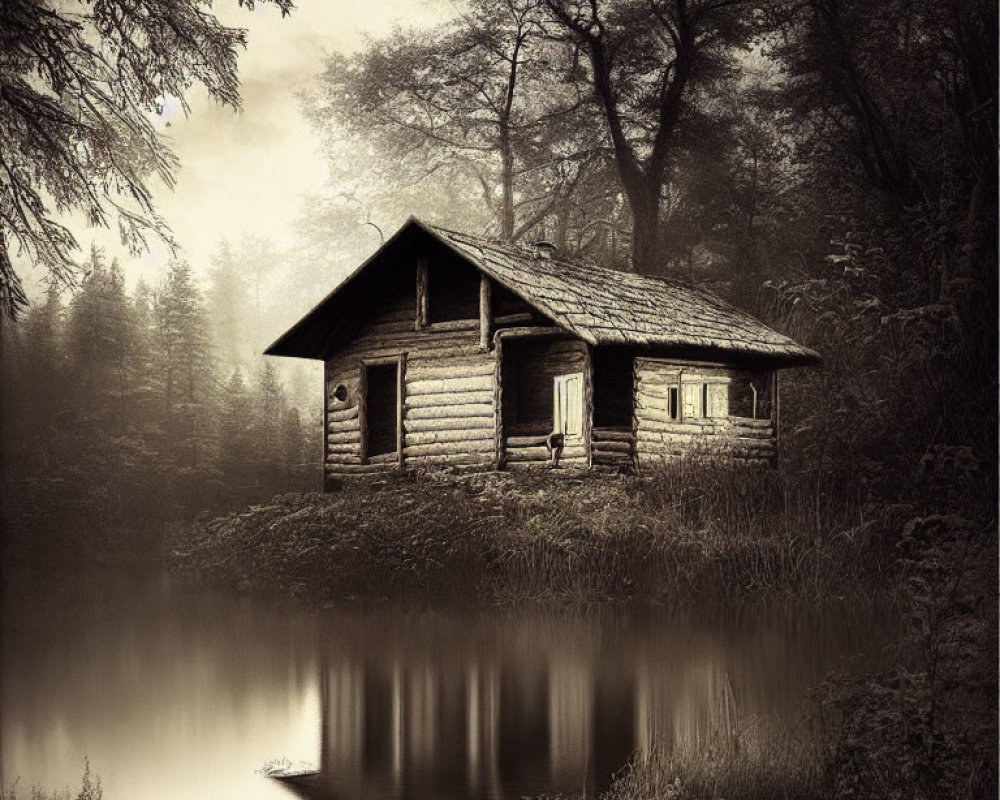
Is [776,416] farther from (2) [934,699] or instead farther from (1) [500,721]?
(1) [500,721]

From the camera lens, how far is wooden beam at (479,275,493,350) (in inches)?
349

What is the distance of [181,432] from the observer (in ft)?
19.7

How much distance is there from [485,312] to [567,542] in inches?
133

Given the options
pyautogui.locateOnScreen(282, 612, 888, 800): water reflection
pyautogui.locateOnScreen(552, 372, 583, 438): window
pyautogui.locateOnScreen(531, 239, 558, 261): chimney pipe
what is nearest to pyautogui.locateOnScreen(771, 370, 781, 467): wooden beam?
pyautogui.locateOnScreen(282, 612, 888, 800): water reflection

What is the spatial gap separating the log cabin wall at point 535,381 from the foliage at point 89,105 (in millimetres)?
3596

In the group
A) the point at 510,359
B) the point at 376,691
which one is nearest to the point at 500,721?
the point at 376,691

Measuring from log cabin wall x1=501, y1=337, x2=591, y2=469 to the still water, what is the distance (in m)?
3.55

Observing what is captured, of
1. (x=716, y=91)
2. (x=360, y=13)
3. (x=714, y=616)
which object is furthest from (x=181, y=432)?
(x=716, y=91)

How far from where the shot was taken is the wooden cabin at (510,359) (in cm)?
776

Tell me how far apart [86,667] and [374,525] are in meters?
2.02

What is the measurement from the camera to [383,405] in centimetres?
974

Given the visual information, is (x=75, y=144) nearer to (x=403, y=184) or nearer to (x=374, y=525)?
(x=403, y=184)

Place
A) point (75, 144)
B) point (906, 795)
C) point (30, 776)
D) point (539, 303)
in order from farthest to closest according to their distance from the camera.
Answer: point (539, 303) → point (75, 144) → point (30, 776) → point (906, 795)

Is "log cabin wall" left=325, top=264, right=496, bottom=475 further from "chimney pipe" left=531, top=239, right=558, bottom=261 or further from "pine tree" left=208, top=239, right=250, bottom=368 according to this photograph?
"pine tree" left=208, top=239, right=250, bottom=368
